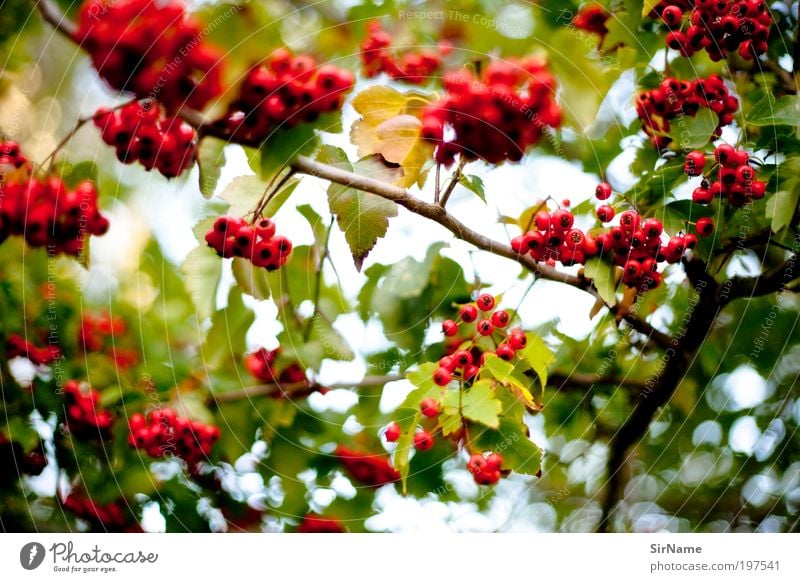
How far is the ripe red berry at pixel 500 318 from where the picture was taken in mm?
798

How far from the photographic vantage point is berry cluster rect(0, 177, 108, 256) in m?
0.83

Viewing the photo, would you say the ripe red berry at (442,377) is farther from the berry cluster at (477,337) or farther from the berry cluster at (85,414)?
the berry cluster at (85,414)

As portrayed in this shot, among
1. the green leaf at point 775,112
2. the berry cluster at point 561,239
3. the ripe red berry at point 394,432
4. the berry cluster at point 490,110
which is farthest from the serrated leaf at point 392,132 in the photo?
the green leaf at point 775,112

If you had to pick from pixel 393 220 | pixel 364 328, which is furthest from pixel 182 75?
pixel 364 328

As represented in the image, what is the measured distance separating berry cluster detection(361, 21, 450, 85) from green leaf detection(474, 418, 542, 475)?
1.39 ft

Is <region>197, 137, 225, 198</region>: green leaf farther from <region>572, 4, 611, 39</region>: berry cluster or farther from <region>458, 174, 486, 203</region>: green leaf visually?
<region>572, 4, 611, 39</region>: berry cluster

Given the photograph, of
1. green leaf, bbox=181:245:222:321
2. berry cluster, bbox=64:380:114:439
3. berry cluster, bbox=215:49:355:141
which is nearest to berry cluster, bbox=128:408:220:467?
berry cluster, bbox=64:380:114:439

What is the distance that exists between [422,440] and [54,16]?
0.65 m

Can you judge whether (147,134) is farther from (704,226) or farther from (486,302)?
(704,226)

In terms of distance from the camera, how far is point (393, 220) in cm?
88

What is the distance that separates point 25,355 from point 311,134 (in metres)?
0.49

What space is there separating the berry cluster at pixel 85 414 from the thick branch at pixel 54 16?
428 millimetres

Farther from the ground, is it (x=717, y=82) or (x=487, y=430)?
(x=717, y=82)

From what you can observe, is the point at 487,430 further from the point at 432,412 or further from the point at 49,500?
the point at 49,500
